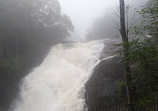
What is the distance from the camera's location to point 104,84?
1459 cm

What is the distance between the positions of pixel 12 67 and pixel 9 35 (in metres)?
4.41

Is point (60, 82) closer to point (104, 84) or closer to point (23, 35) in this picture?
point (104, 84)

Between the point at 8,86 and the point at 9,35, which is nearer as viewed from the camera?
the point at 8,86

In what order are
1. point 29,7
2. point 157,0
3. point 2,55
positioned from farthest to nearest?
point 29,7
point 2,55
point 157,0

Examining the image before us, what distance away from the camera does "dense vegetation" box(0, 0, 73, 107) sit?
2002 cm

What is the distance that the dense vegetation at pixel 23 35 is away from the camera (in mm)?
20016

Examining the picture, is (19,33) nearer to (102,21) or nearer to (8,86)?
(8,86)

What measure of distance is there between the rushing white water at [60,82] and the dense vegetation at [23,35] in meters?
1.14

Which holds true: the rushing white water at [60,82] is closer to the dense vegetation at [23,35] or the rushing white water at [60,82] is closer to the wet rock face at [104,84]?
the wet rock face at [104,84]

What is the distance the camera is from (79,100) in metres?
15.0

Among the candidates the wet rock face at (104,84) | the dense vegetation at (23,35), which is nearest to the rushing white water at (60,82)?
the wet rock face at (104,84)

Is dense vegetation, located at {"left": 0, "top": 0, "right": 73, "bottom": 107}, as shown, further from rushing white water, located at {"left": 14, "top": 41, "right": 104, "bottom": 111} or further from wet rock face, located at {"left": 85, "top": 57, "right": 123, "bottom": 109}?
wet rock face, located at {"left": 85, "top": 57, "right": 123, "bottom": 109}

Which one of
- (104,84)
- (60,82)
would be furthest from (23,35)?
(104,84)

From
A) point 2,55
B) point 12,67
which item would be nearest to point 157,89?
point 12,67
